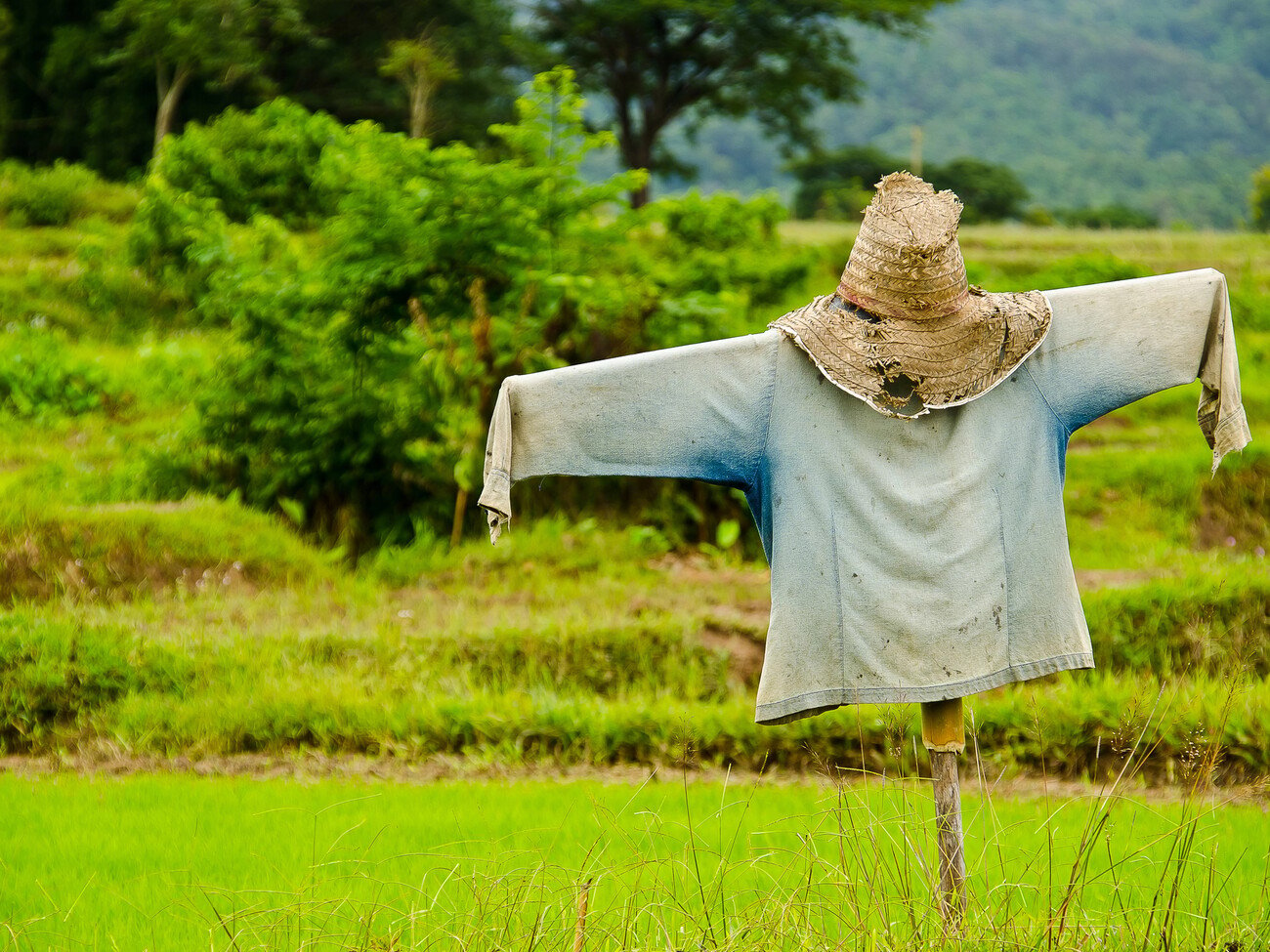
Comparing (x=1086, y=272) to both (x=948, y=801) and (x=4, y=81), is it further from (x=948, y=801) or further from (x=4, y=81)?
(x=4, y=81)

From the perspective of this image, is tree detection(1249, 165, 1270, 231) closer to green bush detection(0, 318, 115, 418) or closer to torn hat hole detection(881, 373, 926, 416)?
green bush detection(0, 318, 115, 418)

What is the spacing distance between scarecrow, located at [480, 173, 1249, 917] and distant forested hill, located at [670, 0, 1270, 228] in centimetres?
6520

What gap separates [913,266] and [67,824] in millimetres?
3679

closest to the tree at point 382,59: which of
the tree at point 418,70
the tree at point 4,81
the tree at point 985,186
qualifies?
the tree at point 418,70

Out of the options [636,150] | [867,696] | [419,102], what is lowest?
[867,696]

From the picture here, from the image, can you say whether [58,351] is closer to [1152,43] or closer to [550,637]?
[550,637]

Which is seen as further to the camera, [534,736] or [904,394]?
[534,736]

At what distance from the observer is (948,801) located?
3.07m

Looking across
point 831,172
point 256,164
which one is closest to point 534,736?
point 256,164

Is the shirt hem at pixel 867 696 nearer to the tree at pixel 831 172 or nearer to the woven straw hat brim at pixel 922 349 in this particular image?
the woven straw hat brim at pixel 922 349

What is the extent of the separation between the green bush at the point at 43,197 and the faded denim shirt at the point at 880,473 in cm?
1442

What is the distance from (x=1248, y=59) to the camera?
316ft

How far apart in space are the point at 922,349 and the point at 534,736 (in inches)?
146

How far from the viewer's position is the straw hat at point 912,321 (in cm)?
296
